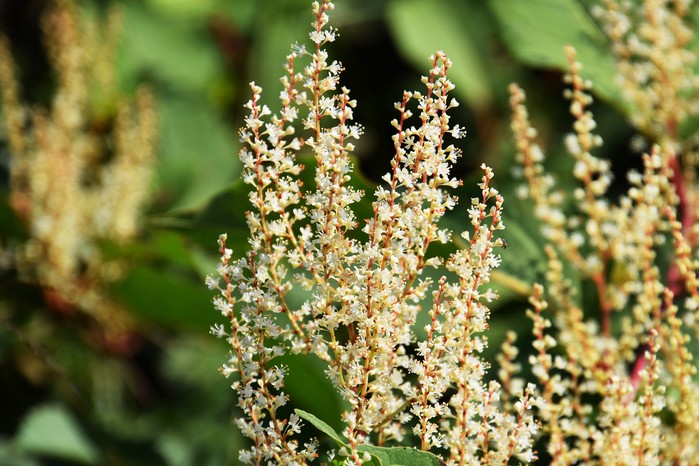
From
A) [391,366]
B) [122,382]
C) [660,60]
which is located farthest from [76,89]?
[391,366]

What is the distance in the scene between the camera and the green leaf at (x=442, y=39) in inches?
88.4

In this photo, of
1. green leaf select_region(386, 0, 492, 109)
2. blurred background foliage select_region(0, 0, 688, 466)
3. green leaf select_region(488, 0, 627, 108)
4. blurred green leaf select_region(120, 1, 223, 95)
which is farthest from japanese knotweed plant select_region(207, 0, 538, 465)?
blurred green leaf select_region(120, 1, 223, 95)

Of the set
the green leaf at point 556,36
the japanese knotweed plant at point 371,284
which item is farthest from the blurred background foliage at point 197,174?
the japanese knotweed plant at point 371,284

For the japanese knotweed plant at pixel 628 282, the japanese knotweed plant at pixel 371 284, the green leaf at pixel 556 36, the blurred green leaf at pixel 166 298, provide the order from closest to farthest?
1. the japanese knotweed plant at pixel 371 284
2. the japanese knotweed plant at pixel 628 282
3. the green leaf at pixel 556 36
4. the blurred green leaf at pixel 166 298

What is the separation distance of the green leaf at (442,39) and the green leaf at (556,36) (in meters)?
0.75

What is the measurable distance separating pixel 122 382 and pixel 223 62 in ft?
3.68

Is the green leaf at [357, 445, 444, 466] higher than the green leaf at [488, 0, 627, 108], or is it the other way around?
the green leaf at [488, 0, 627, 108]

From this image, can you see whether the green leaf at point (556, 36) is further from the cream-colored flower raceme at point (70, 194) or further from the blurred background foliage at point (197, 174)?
the cream-colored flower raceme at point (70, 194)

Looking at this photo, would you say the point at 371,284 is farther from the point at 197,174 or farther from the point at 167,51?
the point at 167,51

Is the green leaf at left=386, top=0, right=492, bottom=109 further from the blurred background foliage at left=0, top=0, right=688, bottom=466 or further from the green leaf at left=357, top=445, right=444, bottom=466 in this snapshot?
the green leaf at left=357, top=445, right=444, bottom=466

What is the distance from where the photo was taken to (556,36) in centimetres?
135

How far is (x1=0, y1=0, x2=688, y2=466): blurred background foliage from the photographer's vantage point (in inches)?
52.1

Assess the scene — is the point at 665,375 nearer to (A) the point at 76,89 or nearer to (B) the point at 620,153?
(B) the point at 620,153

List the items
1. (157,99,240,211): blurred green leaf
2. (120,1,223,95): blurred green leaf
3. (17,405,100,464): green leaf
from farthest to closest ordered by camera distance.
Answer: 1. (120,1,223,95): blurred green leaf
2. (157,99,240,211): blurred green leaf
3. (17,405,100,464): green leaf
